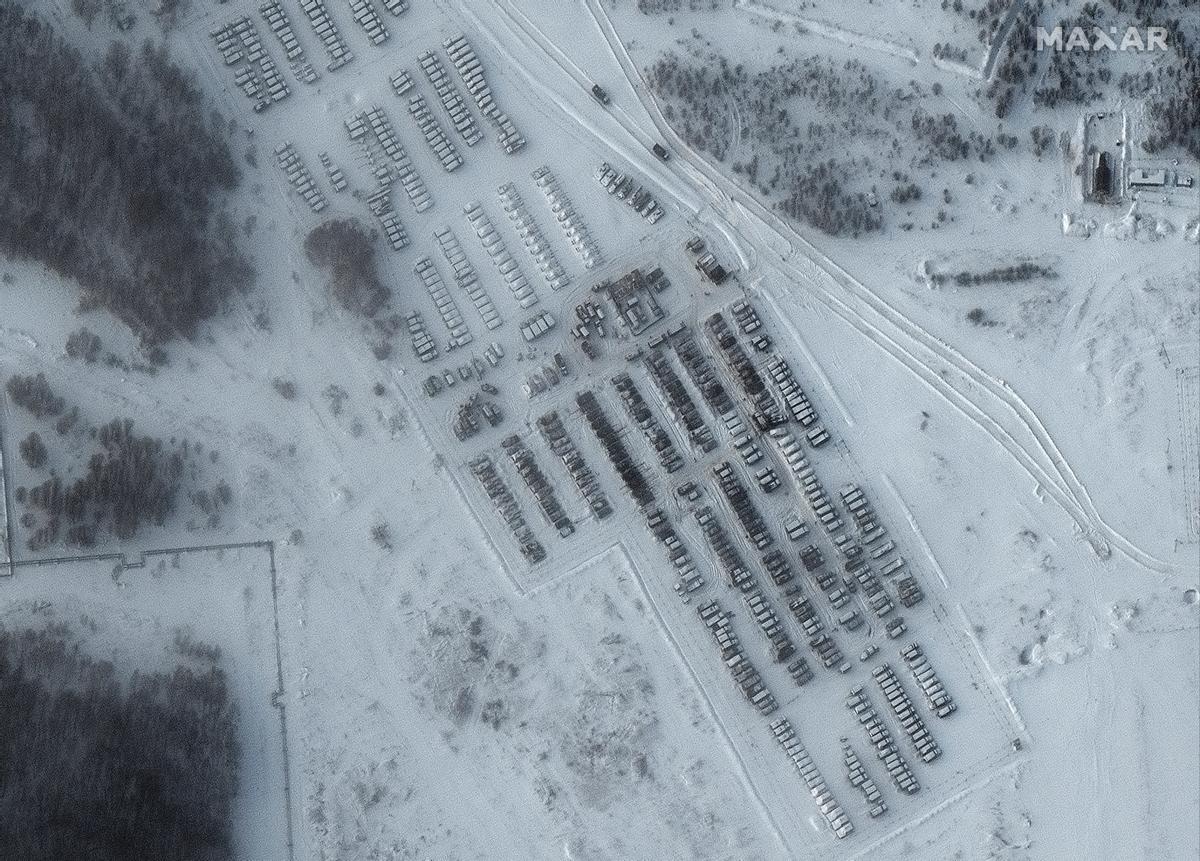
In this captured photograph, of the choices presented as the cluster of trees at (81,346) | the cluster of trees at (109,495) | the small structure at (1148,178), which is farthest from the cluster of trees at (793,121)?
the cluster of trees at (109,495)

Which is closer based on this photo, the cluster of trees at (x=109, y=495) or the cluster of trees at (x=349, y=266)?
the cluster of trees at (x=109, y=495)

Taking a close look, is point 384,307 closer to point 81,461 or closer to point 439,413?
point 439,413

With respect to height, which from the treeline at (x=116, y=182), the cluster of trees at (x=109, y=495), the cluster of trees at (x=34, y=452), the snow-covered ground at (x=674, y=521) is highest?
the treeline at (x=116, y=182)

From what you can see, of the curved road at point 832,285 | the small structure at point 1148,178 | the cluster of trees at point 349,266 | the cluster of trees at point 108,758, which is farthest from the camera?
the cluster of trees at point 349,266

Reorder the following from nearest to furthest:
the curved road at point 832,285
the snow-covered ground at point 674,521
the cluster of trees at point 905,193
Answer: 1. the snow-covered ground at point 674,521
2. the curved road at point 832,285
3. the cluster of trees at point 905,193

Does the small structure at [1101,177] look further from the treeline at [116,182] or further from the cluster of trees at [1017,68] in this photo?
the treeline at [116,182]

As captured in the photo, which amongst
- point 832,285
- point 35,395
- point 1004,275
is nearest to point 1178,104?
point 1004,275

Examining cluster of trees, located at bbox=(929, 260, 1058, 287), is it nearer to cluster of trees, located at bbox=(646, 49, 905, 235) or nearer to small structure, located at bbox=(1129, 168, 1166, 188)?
cluster of trees, located at bbox=(646, 49, 905, 235)
